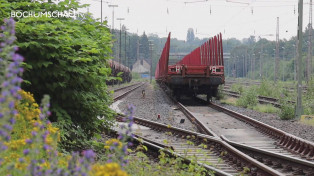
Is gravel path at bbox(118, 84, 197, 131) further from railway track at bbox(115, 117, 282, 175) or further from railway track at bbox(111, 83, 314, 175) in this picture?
railway track at bbox(115, 117, 282, 175)

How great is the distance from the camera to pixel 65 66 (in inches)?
248

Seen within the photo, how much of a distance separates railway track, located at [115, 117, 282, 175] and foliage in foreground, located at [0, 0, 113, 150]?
4.94ft

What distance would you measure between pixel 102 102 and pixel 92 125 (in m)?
0.50

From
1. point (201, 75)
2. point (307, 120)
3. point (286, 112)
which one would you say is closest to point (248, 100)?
point (201, 75)

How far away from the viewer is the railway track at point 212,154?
258 inches

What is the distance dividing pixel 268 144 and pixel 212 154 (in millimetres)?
2007

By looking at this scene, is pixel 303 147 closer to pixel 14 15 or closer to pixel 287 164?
pixel 287 164

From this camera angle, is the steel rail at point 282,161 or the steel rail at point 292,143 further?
the steel rail at point 292,143

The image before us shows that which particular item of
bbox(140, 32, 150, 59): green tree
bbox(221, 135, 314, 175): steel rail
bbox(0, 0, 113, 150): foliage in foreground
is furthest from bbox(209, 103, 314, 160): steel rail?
bbox(140, 32, 150, 59): green tree

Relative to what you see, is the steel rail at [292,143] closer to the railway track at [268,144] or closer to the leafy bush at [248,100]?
the railway track at [268,144]

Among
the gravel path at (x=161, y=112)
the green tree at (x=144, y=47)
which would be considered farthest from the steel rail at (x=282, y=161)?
the green tree at (x=144, y=47)

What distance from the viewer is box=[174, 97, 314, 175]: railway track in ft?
23.1

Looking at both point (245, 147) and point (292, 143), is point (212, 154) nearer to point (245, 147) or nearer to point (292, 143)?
point (245, 147)

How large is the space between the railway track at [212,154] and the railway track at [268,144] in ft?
1.76
